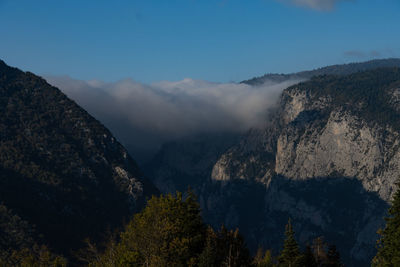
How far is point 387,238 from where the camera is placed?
10275cm

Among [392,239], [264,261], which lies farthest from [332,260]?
[392,239]

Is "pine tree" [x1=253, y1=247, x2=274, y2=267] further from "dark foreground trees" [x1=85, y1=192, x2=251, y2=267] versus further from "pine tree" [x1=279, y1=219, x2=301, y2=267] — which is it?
"dark foreground trees" [x1=85, y1=192, x2=251, y2=267]

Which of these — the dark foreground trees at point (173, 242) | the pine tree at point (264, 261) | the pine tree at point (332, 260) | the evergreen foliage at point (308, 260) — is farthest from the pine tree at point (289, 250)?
the dark foreground trees at point (173, 242)

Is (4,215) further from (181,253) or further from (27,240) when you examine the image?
(181,253)

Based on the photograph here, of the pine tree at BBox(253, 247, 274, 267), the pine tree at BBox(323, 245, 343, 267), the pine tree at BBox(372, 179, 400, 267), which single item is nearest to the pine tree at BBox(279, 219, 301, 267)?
the pine tree at BBox(253, 247, 274, 267)

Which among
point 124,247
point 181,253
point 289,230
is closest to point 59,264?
point 124,247

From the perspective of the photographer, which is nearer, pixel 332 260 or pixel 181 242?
pixel 181 242

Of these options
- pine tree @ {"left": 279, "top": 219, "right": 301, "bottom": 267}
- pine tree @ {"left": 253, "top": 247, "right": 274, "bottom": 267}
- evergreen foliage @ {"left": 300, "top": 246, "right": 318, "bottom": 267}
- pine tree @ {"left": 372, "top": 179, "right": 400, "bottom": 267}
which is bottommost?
pine tree @ {"left": 253, "top": 247, "right": 274, "bottom": 267}

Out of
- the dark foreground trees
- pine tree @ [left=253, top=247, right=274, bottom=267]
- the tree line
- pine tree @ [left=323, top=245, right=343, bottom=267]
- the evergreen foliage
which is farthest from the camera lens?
pine tree @ [left=323, top=245, right=343, bottom=267]

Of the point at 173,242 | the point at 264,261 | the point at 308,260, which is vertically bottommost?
the point at 264,261

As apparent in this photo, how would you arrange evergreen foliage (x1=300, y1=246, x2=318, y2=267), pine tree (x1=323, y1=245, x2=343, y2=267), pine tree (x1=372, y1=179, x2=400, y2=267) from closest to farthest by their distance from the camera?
pine tree (x1=372, y1=179, x2=400, y2=267)
evergreen foliage (x1=300, y1=246, x2=318, y2=267)
pine tree (x1=323, y1=245, x2=343, y2=267)

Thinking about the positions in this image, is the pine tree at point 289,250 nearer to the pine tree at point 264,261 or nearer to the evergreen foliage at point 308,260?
the evergreen foliage at point 308,260

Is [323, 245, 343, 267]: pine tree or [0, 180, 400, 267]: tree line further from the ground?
[0, 180, 400, 267]: tree line

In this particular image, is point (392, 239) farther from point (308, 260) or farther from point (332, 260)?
point (308, 260)
